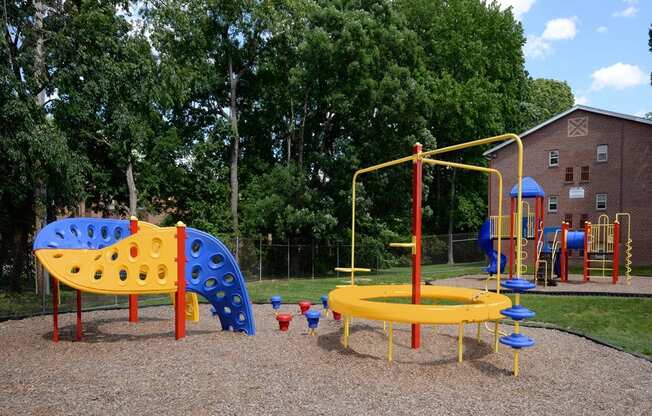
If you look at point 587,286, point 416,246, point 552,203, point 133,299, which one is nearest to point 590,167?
point 552,203

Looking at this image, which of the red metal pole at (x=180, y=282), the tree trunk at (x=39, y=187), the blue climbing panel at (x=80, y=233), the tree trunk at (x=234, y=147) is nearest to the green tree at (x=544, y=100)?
the tree trunk at (x=234, y=147)

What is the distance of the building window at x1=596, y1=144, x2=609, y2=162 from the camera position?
2738 cm

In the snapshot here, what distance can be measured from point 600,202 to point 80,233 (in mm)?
27269

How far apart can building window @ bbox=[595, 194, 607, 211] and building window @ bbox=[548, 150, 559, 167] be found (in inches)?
112

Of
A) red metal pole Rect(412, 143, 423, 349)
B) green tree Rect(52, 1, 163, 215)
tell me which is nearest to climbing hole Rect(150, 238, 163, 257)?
red metal pole Rect(412, 143, 423, 349)

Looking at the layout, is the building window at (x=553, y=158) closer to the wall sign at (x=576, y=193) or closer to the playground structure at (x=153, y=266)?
the wall sign at (x=576, y=193)

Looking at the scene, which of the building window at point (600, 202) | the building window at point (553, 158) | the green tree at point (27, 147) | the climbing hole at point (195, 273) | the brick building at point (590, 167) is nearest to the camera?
the climbing hole at point (195, 273)

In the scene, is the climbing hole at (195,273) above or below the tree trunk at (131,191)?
below

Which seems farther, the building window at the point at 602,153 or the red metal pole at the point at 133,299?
the building window at the point at 602,153

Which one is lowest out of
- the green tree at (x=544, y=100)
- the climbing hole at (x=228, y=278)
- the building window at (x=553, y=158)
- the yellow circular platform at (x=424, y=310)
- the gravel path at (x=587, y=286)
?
the gravel path at (x=587, y=286)

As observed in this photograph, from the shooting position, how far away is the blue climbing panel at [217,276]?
8086 millimetres

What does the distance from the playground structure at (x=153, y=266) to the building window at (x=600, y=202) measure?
1004 inches

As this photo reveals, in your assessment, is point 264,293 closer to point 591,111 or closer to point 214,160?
point 214,160

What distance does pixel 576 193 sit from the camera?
28.4 m
